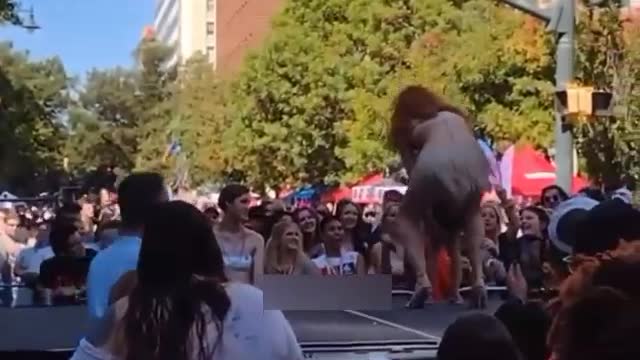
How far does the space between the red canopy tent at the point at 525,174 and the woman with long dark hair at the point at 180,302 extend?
77.5ft

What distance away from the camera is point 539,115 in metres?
35.3

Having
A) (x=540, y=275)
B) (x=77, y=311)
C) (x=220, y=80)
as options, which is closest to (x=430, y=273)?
(x=540, y=275)

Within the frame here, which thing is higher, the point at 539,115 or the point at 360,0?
the point at 360,0

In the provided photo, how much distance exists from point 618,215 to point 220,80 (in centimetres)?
8390

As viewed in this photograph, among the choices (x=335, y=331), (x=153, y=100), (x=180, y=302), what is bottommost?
(x=335, y=331)

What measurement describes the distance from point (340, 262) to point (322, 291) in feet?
20.4

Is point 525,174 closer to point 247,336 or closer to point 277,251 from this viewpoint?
point 277,251

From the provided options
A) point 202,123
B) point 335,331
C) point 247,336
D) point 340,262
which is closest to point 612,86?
point 340,262

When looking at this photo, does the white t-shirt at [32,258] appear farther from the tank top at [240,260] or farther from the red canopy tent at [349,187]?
the red canopy tent at [349,187]

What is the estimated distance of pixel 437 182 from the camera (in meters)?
8.30

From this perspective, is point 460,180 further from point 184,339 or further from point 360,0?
point 360,0

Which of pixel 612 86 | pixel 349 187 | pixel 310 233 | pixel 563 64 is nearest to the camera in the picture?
pixel 310 233

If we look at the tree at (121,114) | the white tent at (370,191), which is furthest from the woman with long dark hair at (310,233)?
the tree at (121,114)

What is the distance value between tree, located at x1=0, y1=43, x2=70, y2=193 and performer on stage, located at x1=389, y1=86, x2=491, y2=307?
32.0 meters
